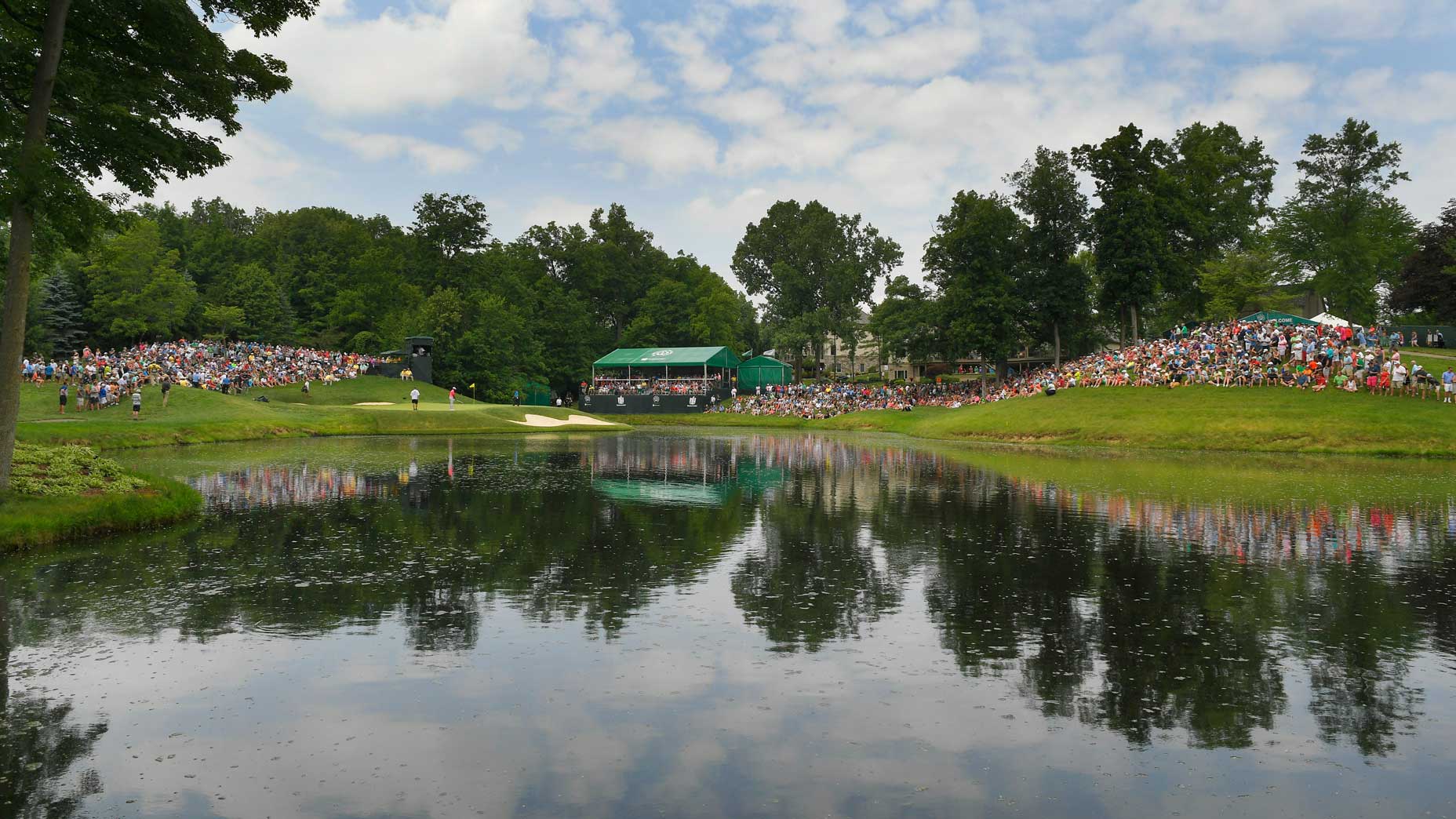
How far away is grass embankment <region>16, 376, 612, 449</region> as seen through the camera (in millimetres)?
37656

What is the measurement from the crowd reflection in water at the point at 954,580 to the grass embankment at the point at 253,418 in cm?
1707

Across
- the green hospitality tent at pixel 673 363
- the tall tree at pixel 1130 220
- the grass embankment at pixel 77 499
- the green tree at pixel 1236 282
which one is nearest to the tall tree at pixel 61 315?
the green hospitality tent at pixel 673 363

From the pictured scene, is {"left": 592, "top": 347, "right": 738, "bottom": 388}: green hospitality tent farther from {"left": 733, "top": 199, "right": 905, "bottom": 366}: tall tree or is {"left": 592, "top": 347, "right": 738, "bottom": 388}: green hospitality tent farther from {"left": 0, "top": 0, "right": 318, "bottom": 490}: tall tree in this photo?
{"left": 0, "top": 0, "right": 318, "bottom": 490}: tall tree

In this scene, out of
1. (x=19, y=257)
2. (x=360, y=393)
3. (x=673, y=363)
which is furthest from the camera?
(x=673, y=363)

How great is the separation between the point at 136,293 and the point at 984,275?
70.0 meters

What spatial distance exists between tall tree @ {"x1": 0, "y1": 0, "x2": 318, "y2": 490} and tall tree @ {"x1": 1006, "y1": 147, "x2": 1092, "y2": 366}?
62251mm

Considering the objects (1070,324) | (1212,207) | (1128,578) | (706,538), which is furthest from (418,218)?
(1128,578)

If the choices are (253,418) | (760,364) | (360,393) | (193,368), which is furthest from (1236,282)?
(193,368)

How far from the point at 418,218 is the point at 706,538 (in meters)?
91.3

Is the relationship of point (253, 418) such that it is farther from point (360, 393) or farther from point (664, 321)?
point (664, 321)

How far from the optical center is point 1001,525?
19.2m

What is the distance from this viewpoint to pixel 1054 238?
238 feet

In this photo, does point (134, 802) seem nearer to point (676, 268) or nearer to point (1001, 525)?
point (1001, 525)

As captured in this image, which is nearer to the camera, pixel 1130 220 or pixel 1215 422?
pixel 1215 422
